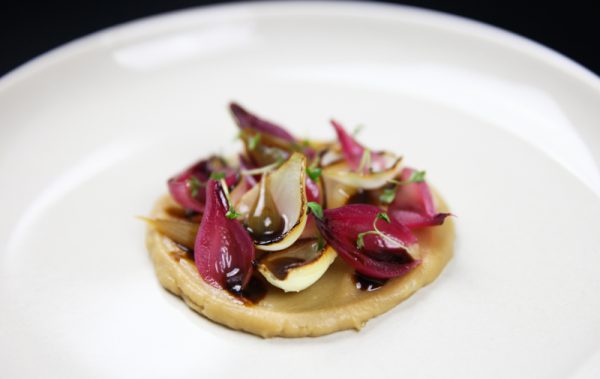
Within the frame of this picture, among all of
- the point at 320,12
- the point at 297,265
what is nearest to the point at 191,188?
the point at 297,265

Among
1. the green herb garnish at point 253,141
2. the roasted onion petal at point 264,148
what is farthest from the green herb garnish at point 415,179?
the green herb garnish at point 253,141

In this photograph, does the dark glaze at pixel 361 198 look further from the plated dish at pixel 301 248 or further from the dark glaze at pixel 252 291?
the dark glaze at pixel 252 291

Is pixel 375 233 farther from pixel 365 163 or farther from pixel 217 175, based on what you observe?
pixel 217 175

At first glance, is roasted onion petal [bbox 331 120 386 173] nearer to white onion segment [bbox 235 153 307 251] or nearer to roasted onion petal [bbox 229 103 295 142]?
roasted onion petal [bbox 229 103 295 142]

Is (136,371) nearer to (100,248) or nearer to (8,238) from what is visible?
(100,248)

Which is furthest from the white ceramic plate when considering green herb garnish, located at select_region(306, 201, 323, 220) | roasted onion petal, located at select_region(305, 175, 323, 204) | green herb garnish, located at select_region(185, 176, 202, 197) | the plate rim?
roasted onion petal, located at select_region(305, 175, 323, 204)
